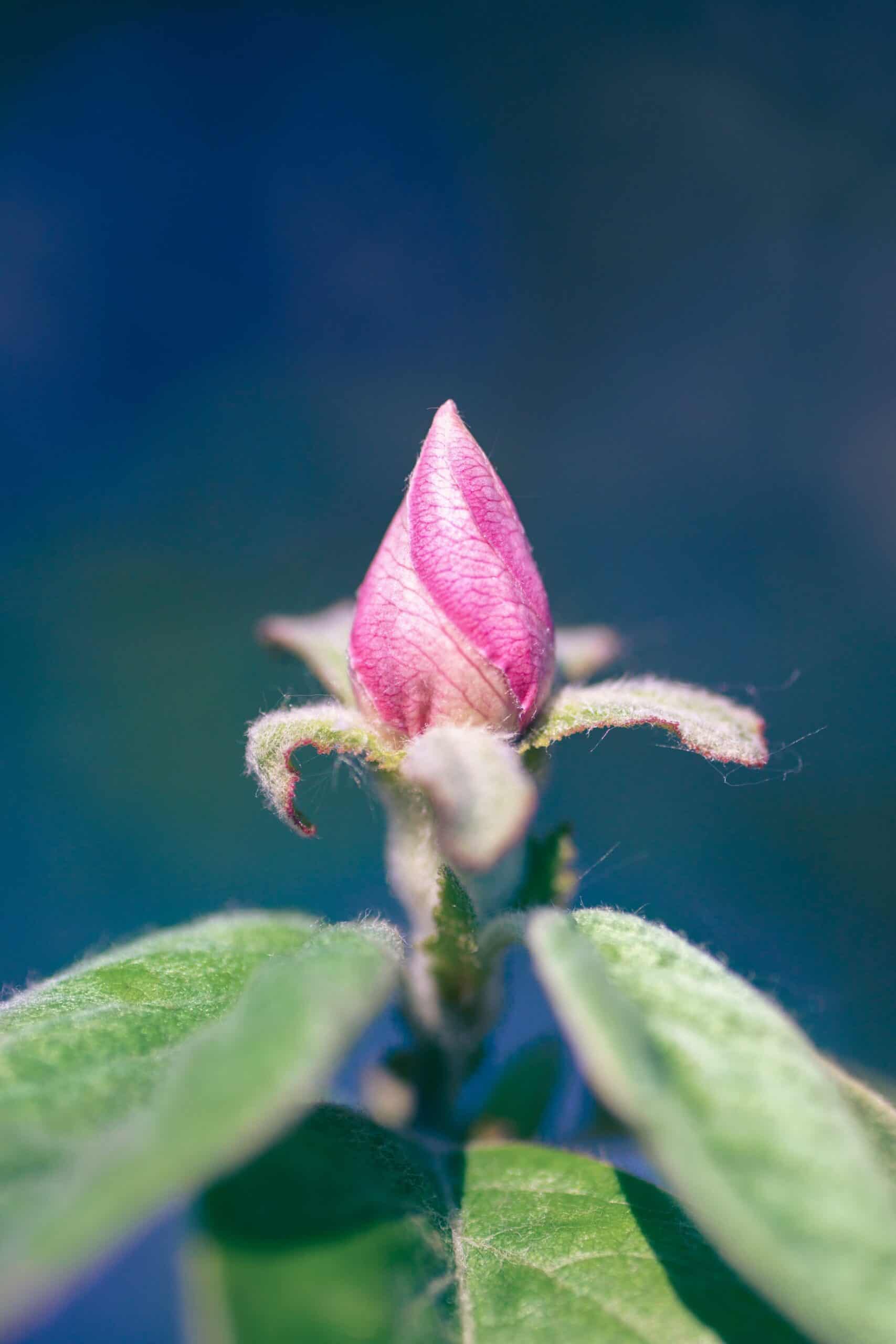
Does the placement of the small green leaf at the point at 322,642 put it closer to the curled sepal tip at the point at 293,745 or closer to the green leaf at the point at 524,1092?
the curled sepal tip at the point at 293,745

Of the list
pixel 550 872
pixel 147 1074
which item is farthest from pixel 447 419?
pixel 147 1074

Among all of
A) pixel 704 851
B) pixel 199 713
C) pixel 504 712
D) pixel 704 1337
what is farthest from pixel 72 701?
pixel 704 1337

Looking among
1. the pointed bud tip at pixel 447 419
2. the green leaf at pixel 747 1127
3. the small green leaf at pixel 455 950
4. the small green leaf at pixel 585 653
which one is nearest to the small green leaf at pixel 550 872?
the small green leaf at pixel 455 950

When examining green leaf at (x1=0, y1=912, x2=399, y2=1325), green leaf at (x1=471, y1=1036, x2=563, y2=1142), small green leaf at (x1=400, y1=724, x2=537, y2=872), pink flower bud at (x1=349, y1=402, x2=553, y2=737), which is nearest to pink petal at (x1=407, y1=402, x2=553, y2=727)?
pink flower bud at (x1=349, y1=402, x2=553, y2=737)

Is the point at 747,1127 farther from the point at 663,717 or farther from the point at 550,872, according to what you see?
the point at 550,872

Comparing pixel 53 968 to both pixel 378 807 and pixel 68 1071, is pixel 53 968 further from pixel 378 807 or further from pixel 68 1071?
pixel 68 1071
